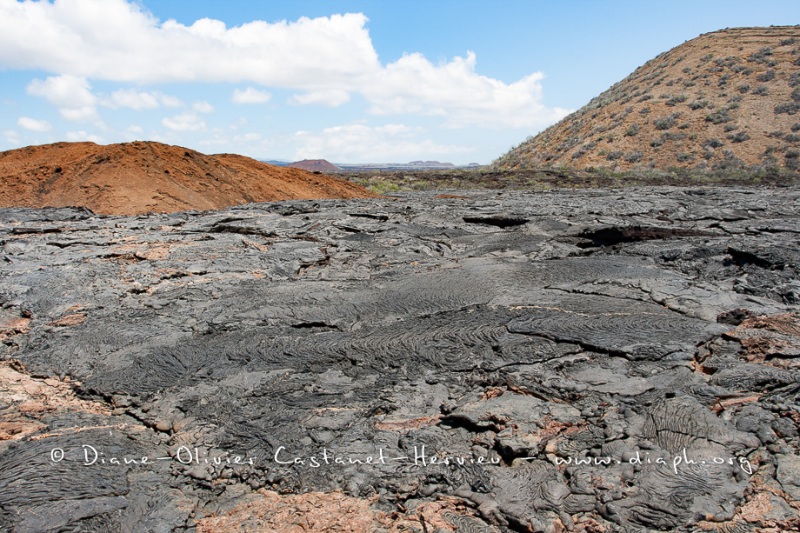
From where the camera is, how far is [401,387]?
3.28 m

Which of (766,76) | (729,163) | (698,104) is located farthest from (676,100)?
(729,163)

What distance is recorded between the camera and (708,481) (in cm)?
241

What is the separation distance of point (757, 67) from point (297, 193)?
28.1 meters

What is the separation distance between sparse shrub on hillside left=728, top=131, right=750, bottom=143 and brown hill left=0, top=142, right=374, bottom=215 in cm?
2031

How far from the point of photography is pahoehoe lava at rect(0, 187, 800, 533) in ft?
7.74

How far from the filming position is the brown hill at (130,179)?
11.7m

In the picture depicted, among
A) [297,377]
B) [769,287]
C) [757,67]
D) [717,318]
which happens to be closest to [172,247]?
[297,377]

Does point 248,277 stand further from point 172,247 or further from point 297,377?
point 297,377

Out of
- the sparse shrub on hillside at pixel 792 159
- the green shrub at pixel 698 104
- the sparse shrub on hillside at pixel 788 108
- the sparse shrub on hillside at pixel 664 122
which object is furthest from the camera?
the green shrub at pixel 698 104

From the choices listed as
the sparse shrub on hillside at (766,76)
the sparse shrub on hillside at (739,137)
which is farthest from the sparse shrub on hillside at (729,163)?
the sparse shrub on hillside at (766,76)

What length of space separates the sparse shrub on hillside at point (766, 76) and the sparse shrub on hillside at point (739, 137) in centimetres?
601

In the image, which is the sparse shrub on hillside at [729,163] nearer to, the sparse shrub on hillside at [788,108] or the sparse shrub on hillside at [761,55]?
the sparse shrub on hillside at [788,108]

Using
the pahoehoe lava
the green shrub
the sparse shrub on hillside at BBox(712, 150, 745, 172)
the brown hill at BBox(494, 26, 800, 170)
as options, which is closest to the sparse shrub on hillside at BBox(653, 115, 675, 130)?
the brown hill at BBox(494, 26, 800, 170)

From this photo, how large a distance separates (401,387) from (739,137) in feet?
90.1
